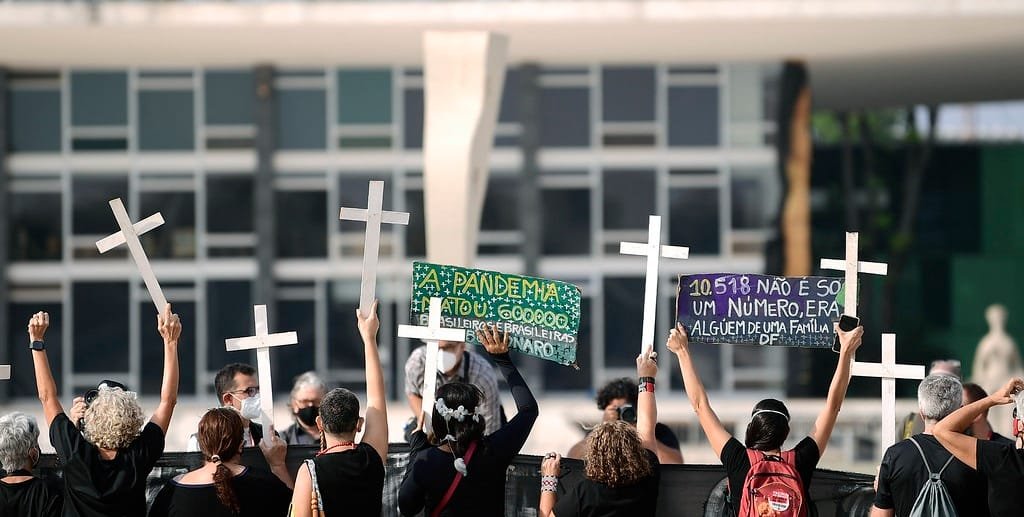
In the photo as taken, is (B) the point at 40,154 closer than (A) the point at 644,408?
No

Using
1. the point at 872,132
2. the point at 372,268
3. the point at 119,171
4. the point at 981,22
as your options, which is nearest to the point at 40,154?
the point at 119,171

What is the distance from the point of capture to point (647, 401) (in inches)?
221

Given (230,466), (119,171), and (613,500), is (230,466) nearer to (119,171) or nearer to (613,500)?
(613,500)

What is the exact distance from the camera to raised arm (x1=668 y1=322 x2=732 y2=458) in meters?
5.22

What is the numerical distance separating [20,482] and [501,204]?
771 inches

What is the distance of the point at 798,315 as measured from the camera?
6215 millimetres

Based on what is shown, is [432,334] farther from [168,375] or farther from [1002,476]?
[1002,476]

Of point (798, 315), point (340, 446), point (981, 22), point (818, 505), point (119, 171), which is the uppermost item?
point (981, 22)

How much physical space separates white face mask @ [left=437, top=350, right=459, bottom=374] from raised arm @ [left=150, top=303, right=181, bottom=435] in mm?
1732

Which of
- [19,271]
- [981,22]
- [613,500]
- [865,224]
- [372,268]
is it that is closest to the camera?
[613,500]

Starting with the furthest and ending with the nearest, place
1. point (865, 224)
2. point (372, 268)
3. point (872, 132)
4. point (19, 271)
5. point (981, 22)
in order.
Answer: point (872, 132) → point (865, 224) → point (19, 271) → point (981, 22) → point (372, 268)

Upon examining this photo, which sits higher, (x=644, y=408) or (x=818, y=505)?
(x=644, y=408)

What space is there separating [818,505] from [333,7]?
17169 millimetres

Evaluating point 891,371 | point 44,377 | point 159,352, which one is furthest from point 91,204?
point 891,371
